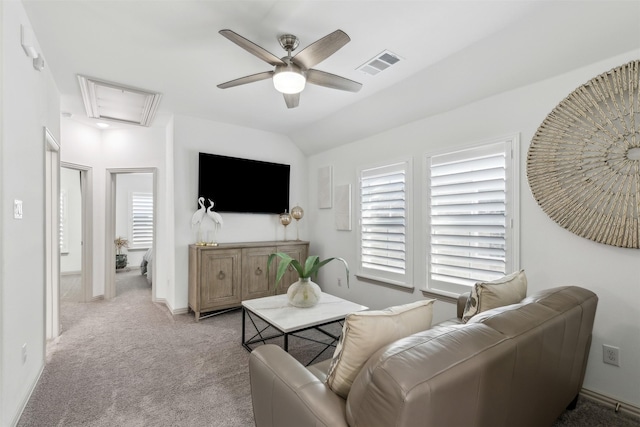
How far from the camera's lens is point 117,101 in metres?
3.55

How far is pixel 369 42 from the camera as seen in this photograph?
240 centimetres

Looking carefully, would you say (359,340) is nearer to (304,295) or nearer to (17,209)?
(304,295)

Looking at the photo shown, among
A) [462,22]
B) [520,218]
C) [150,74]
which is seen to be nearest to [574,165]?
Result: [520,218]

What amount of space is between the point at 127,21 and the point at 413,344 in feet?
8.93

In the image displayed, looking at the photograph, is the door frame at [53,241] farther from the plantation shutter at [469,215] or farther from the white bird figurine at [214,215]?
the plantation shutter at [469,215]

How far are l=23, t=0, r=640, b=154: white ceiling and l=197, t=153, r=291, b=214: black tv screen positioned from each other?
1074 millimetres

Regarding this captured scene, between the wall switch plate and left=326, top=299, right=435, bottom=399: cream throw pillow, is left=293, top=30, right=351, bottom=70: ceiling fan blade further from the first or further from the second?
the wall switch plate

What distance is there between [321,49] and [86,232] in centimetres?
449

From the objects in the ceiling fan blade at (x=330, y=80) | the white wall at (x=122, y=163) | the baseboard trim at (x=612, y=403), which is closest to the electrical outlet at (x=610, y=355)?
the baseboard trim at (x=612, y=403)

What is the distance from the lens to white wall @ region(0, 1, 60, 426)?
172 cm

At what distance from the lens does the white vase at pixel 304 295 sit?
2.68 meters

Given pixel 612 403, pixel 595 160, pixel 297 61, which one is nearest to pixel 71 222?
pixel 297 61

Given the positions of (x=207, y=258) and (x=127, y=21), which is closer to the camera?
(x=127, y=21)

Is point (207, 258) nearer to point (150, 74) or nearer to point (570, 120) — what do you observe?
point (150, 74)
